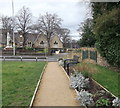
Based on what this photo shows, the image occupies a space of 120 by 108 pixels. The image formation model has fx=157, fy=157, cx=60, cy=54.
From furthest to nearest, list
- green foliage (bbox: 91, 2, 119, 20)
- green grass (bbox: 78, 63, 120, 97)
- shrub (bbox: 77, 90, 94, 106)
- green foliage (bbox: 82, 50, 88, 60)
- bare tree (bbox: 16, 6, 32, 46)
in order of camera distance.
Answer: bare tree (bbox: 16, 6, 32, 46), green foliage (bbox: 82, 50, 88, 60), green foliage (bbox: 91, 2, 119, 20), green grass (bbox: 78, 63, 120, 97), shrub (bbox: 77, 90, 94, 106)

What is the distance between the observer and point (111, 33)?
34.5 ft

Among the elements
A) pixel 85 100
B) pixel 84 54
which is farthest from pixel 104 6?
pixel 85 100

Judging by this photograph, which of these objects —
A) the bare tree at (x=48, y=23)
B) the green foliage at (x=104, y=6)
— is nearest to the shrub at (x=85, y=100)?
the green foliage at (x=104, y=6)

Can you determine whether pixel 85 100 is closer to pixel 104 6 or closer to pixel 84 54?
pixel 104 6

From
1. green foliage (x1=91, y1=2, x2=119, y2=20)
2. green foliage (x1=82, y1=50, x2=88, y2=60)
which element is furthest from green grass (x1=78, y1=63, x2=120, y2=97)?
green foliage (x1=82, y1=50, x2=88, y2=60)

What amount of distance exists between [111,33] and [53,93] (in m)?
6.64

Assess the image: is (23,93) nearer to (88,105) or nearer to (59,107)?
(59,107)

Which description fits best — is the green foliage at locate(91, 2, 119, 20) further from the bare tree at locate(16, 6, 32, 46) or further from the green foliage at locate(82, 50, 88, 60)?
the bare tree at locate(16, 6, 32, 46)

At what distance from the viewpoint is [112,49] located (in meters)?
10.7

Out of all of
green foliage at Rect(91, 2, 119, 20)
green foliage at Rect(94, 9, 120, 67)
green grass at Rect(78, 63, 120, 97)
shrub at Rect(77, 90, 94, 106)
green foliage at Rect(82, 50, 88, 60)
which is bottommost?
green grass at Rect(78, 63, 120, 97)

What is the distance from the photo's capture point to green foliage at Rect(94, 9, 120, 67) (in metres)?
9.48

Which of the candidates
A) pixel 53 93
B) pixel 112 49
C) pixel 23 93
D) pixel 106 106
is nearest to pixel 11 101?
pixel 23 93

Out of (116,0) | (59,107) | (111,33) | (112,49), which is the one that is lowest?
(59,107)

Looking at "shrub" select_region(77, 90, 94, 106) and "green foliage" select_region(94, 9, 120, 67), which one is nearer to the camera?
"shrub" select_region(77, 90, 94, 106)
